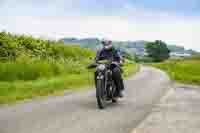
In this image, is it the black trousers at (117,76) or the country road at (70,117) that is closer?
the country road at (70,117)

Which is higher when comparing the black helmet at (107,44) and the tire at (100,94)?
the black helmet at (107,44)

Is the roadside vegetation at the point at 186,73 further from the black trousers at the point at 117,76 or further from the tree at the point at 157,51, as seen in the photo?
the tree at the point at 157,51

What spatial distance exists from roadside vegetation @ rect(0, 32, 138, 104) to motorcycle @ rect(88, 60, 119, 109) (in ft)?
9.23

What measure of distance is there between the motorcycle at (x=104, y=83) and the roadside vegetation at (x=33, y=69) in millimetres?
2814

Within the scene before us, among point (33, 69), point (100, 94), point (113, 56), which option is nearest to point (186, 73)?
point (33, 69)

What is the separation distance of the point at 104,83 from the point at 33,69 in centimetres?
980

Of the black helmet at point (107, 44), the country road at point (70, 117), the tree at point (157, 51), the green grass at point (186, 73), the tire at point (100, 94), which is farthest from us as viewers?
the tree at point (157, 51)

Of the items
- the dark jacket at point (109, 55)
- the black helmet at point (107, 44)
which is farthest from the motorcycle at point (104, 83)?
the black helmet at point (107, 44)

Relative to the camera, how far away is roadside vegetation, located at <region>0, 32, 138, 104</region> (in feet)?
46.7

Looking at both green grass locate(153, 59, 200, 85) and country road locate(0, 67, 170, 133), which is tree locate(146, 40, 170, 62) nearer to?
green grass locate(153, 59, 200, 85)

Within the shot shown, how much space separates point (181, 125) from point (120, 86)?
3576 mm

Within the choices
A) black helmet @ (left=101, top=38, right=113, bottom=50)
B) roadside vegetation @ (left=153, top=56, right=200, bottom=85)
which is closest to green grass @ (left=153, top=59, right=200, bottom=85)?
roadside vegetation @ (left=153, top=56, right=200, bottom=85)

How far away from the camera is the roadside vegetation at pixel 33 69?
46.7ft

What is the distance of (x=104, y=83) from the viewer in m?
10.6
